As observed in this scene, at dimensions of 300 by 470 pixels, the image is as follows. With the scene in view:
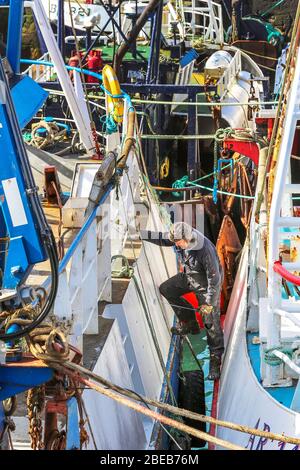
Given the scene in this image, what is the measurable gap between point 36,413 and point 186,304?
515cm

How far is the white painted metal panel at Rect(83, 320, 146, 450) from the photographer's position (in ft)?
25.0

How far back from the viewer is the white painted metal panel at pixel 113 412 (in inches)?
300

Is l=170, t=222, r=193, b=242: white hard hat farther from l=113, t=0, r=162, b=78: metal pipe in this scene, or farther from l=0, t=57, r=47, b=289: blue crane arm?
l=113, t=0, r=162, b=78: metal pipe

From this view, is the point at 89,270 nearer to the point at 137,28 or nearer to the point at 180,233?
the point at 180,233

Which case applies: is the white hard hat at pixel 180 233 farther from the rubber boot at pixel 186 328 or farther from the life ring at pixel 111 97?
the life ring at pixel 111 97

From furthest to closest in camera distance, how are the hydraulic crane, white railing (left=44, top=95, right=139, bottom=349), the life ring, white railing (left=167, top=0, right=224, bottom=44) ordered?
white railing (left=167, top=0, right=224, bottom=44)
the life ring
white railing (left=44, top=95, right=139, bottom=349)
the hydraulic crane

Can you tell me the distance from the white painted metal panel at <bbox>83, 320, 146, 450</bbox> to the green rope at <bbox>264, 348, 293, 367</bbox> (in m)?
1.30

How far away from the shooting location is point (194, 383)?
1140 cm

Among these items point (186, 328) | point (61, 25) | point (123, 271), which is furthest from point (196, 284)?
point (61, 25)

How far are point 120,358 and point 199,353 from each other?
5093 millimetres

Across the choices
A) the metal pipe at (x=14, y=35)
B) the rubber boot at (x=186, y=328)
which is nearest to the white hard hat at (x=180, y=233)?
the rubber boot at (x=186, y=328)

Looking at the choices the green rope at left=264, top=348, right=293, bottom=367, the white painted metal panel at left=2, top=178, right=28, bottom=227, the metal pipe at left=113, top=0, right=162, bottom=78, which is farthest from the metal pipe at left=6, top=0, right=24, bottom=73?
the metal pipe at left=113, top=0, right=162, bottom=78
